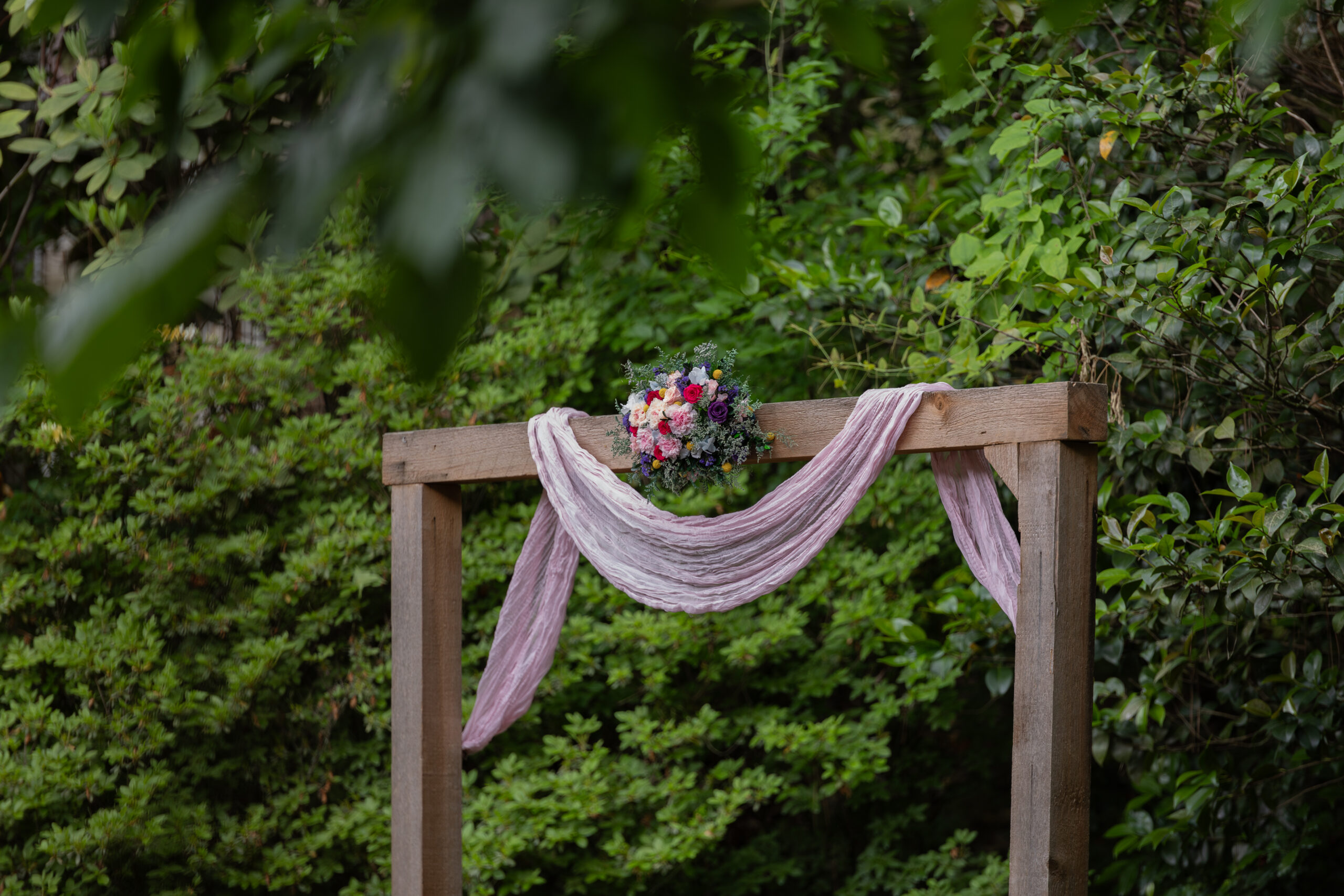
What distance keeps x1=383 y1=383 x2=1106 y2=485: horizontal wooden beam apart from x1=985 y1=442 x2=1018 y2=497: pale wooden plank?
15 millimetres

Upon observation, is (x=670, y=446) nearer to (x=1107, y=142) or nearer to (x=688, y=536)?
(x=688, y=536)

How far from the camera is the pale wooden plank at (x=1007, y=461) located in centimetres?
253

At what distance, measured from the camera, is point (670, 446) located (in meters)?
2.86

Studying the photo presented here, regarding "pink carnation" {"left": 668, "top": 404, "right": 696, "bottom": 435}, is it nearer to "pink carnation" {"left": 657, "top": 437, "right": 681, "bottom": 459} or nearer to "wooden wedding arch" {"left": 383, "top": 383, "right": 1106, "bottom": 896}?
"pink carnation" {"left": 657, "top": 437, "right": 681, "bottom": 459}

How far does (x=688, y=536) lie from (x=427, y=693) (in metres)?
0.92

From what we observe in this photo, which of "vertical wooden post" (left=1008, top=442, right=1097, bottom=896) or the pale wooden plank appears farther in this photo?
the pale wooden plank

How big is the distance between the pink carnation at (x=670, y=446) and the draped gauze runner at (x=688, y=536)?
148mm

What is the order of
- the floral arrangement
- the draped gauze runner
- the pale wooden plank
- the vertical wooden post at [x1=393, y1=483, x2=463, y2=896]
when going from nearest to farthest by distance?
the pale wooden plank < the draped gauze runner < the floral arrangement < the vertical wooden post at [x1=393, y1=483, x2=463, y2=896]

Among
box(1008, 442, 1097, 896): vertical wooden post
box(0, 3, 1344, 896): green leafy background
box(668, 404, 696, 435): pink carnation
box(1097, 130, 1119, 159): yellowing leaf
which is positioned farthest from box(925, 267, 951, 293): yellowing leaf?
box(1008, 442, 1097, 896): vertical wooden post

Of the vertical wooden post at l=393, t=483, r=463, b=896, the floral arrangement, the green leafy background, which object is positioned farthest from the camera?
the vertical wooden post at l=393, t=483, r=463, b=896

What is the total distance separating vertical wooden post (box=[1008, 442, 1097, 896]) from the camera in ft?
7.96

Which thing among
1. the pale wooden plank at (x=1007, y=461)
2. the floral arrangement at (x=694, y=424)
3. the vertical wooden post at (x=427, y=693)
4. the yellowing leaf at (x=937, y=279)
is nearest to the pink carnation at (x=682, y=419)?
the floral arrangement at (x=694, y=424)

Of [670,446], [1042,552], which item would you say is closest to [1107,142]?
[1042,552]

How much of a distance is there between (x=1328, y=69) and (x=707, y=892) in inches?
126
